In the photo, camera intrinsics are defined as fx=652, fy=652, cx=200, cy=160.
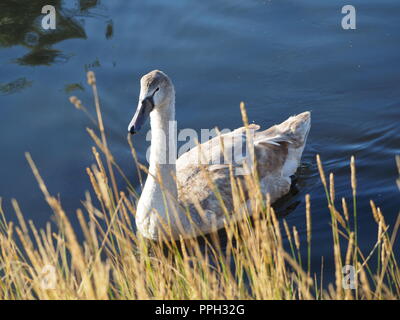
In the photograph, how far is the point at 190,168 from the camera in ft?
25.9

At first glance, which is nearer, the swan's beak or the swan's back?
the swan's beak

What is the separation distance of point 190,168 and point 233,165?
1.71ft

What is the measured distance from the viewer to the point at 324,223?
7.51 m

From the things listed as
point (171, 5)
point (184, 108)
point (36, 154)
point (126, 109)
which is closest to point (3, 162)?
point (36, 154)

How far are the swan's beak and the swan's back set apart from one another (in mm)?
1014

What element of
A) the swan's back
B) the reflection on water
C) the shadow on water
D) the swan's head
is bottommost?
the swan's back

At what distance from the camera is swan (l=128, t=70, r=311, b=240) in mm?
6766

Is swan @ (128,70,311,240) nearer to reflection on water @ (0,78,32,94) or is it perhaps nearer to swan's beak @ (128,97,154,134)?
swan's beak @ (128,97,154,134)

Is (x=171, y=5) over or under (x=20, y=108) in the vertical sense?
over

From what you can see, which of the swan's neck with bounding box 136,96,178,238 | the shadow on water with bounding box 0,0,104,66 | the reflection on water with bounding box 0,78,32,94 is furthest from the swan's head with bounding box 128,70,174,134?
the shadow on water with bounding box 0,0,104,66

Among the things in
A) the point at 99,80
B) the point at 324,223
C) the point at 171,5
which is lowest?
the point at 324,223
